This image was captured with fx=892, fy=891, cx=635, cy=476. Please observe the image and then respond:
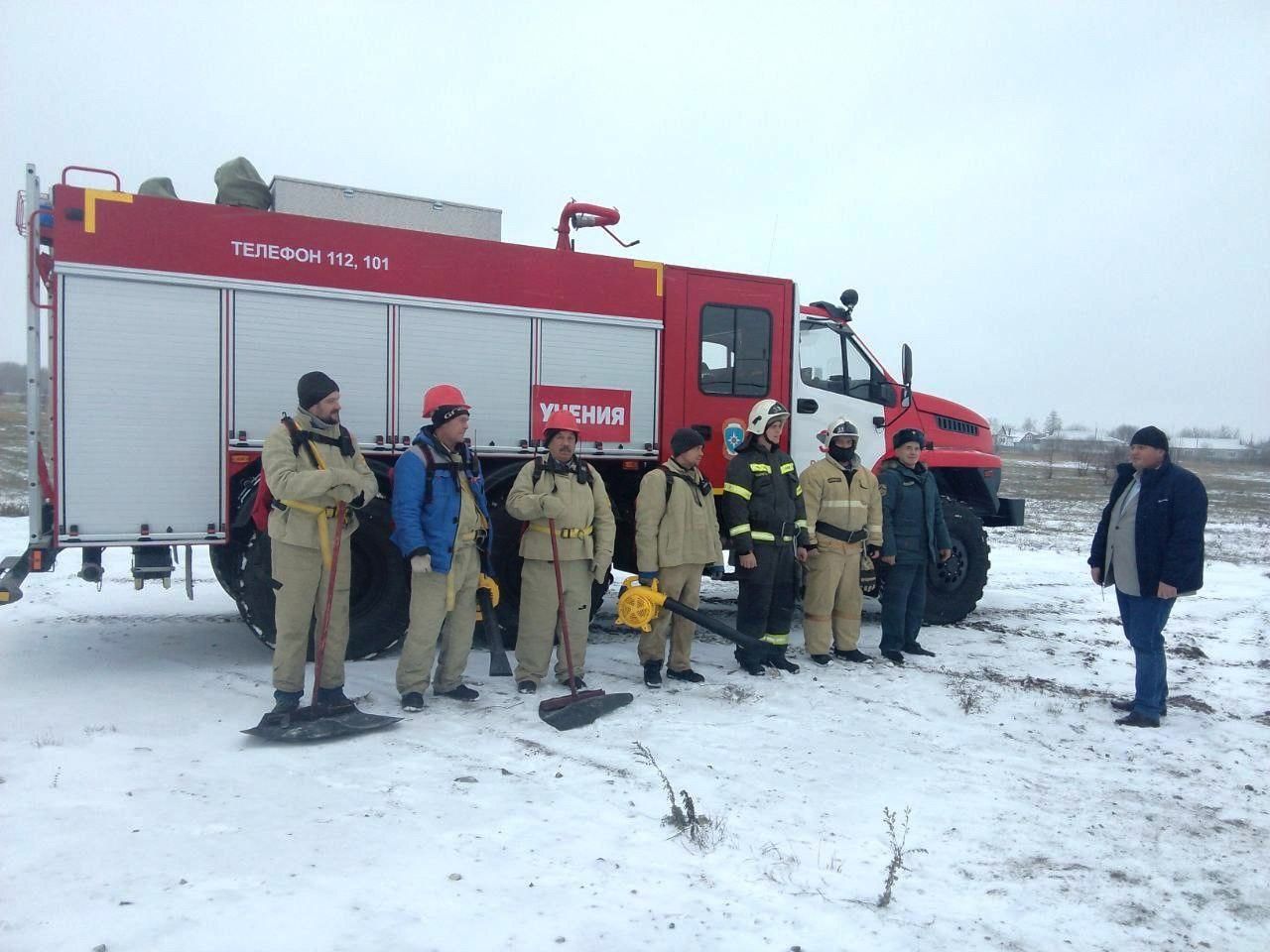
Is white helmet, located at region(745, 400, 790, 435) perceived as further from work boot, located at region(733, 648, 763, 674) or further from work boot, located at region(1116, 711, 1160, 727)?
work boot, located at region(1116, 711, 1160, 727)

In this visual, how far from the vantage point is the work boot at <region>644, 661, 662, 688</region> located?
19.6ft

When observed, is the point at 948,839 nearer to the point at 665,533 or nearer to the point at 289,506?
the point at 665,533

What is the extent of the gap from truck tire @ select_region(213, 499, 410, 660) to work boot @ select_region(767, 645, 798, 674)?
2651 mm

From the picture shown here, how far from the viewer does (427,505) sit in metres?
5.25

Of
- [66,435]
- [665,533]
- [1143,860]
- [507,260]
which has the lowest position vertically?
[1143,860]

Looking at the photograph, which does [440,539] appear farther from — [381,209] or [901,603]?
[901,603]

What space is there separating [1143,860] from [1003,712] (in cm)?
191

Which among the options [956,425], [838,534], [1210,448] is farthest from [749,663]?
[1210,448]

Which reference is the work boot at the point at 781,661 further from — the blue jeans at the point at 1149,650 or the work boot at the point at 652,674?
the blue jeans at the point at 1149,650

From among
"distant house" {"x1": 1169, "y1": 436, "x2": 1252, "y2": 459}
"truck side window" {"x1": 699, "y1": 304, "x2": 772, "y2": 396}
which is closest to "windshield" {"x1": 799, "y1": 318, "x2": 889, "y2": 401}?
"truck side window" {"x1": 699, "y1": 304, "x2": 772, "y2": 396}

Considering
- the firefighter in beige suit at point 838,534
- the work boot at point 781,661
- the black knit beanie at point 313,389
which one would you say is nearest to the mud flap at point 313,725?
the black knit beanie at point 313,389

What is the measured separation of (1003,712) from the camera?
5617 mm

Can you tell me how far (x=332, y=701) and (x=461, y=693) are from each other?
77 centimetres

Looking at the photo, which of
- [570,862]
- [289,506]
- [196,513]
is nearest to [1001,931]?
[570,862]
